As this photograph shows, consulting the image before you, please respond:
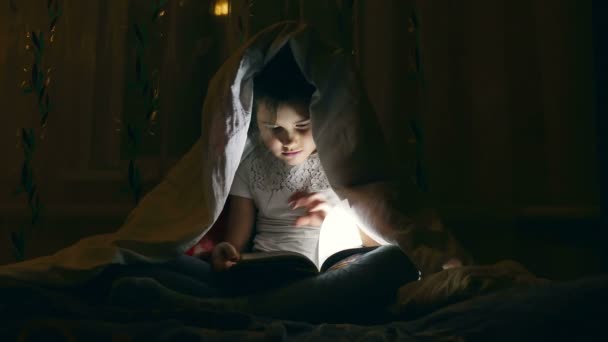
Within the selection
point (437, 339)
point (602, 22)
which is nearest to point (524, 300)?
point (437, 339)

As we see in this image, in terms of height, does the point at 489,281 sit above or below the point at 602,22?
below

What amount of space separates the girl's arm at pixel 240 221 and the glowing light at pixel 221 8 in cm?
63

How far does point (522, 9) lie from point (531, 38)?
95 millimetres

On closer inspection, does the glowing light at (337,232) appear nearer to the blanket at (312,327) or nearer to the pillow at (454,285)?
the pillow at (454,285)

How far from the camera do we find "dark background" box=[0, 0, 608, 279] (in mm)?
1447

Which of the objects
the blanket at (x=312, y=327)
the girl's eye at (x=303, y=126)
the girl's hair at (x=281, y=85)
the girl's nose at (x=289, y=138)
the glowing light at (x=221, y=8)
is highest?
the glowing light at (x=221, y=8)

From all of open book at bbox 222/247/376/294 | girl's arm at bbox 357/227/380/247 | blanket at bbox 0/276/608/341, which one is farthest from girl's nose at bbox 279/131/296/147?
blanket at bbox 0/276/608/341

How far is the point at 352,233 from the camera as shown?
1058 mm

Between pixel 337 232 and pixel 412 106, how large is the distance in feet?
1.97

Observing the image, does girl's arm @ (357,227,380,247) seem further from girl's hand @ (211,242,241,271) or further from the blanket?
the blanket

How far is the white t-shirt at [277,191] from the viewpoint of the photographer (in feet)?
3.77

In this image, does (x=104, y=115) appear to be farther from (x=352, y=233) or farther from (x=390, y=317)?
(x=390, y=317)

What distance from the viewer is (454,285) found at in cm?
76

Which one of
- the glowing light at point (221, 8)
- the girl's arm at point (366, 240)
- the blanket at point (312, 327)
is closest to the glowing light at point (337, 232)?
the girl's arm at point (366, 240)
